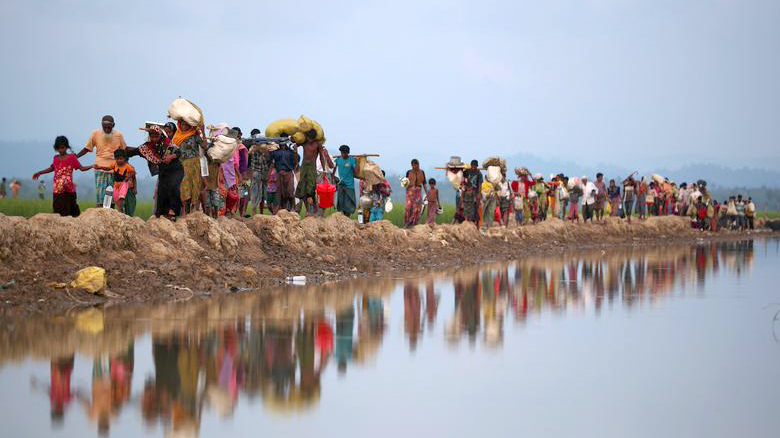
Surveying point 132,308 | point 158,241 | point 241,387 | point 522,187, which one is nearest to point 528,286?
point 158,241

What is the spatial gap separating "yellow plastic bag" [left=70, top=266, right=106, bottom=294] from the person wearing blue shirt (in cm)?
1272

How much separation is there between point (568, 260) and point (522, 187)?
10.1 m

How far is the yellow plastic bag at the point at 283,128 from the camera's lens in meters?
23.9

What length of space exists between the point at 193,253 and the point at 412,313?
4609mm

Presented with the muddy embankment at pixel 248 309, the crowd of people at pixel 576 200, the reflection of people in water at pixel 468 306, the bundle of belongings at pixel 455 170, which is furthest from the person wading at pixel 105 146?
the bundle of belongings at pixel 455 170

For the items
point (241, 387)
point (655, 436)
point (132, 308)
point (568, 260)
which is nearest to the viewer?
point (655, 436)

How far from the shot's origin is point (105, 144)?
1905 centimetres

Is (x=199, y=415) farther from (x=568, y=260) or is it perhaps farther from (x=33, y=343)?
(x=568, y=260)

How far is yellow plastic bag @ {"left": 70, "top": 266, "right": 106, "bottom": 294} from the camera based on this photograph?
47.0 ft

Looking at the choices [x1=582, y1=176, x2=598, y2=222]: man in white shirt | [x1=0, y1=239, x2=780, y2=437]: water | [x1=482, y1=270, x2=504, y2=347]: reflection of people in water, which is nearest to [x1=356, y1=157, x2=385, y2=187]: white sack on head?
[x1=482, y1=270, x2=504, y2=347]: reflection of people in water

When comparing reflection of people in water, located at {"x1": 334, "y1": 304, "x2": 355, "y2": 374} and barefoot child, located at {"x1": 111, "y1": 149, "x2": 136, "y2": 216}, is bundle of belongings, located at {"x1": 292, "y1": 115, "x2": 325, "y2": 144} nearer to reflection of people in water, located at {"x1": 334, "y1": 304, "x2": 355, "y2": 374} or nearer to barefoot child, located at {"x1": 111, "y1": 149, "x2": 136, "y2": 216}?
barefoot child, located at {"x1": 111, "y1": 149, "x2": 136, "y2": 216}

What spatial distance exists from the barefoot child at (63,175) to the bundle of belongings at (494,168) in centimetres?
1742

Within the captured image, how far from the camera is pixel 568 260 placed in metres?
27.3

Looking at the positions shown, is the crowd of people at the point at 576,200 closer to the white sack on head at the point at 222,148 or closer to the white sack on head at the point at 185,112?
the white sack on head at the point at 222,148
